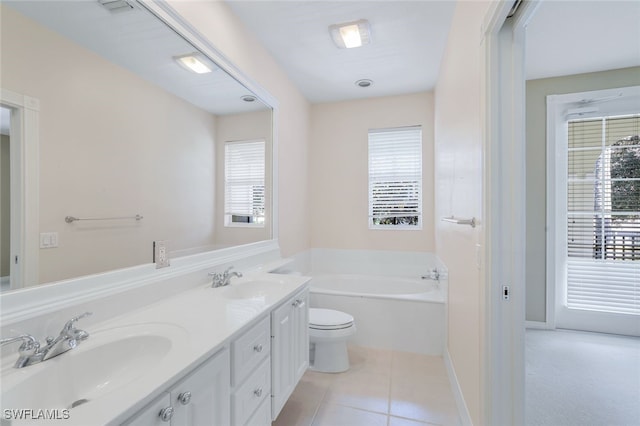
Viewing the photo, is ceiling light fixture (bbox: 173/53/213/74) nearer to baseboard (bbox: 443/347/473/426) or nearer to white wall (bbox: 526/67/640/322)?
baseboard (bbox: 443/347/473/426)

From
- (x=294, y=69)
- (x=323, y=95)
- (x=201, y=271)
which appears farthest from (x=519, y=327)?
(x=323, y=95)

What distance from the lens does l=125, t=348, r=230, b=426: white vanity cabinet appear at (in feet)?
2.41

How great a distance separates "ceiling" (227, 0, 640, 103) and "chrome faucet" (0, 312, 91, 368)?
2.08 meters

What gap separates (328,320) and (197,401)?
1.47 m

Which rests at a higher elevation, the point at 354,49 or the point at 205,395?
the point at 354,49

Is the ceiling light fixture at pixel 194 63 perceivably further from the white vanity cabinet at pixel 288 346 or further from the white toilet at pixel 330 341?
the white toilet at pixel 330 341

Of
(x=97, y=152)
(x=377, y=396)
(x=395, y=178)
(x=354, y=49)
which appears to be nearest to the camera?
(x=97, y=152)

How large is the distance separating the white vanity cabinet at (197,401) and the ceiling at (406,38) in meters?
1.89

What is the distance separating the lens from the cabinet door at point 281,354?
1.41 meters

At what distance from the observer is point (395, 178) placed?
11.2 feet

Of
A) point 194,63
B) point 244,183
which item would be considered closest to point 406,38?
point 194,63

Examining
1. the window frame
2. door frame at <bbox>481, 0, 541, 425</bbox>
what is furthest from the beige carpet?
door frame at <bbox>481, 0, 541, 425</bbox>

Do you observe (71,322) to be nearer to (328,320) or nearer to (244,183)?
(244,183)

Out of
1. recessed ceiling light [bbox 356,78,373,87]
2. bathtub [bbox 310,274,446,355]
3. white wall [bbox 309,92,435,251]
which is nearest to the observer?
bathtub [bbox 310,274,446,355]
